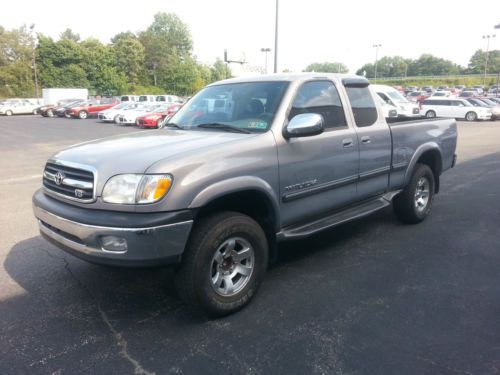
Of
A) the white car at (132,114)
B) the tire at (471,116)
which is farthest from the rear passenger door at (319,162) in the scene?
the tire at (471,116)

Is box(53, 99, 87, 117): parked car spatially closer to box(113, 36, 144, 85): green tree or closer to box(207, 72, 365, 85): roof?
box(207, 72, 365, 85): roof

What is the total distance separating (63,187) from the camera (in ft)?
10.8

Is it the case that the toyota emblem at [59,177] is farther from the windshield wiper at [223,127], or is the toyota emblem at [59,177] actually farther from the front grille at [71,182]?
the windshield wiper at [223,127]

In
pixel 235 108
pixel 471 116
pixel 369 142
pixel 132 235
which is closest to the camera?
pixel 132 235

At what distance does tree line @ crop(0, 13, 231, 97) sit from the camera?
59188mm

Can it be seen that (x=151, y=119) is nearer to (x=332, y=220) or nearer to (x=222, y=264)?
(x=332, y=220)

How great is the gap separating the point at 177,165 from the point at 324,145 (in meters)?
1.64

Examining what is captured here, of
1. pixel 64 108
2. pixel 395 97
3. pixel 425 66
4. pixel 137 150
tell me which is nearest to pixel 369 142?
pixel 137 150

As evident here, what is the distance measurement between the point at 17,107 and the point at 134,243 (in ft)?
145

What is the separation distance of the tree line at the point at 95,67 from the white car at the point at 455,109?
31840mm

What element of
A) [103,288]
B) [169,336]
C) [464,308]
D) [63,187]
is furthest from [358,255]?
[63,187]

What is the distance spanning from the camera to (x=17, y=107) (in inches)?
1587

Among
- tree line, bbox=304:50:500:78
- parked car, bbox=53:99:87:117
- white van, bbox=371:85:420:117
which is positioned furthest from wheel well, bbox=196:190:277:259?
tree line, bbox=304:50:500:78

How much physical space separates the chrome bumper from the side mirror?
4.05 ft
